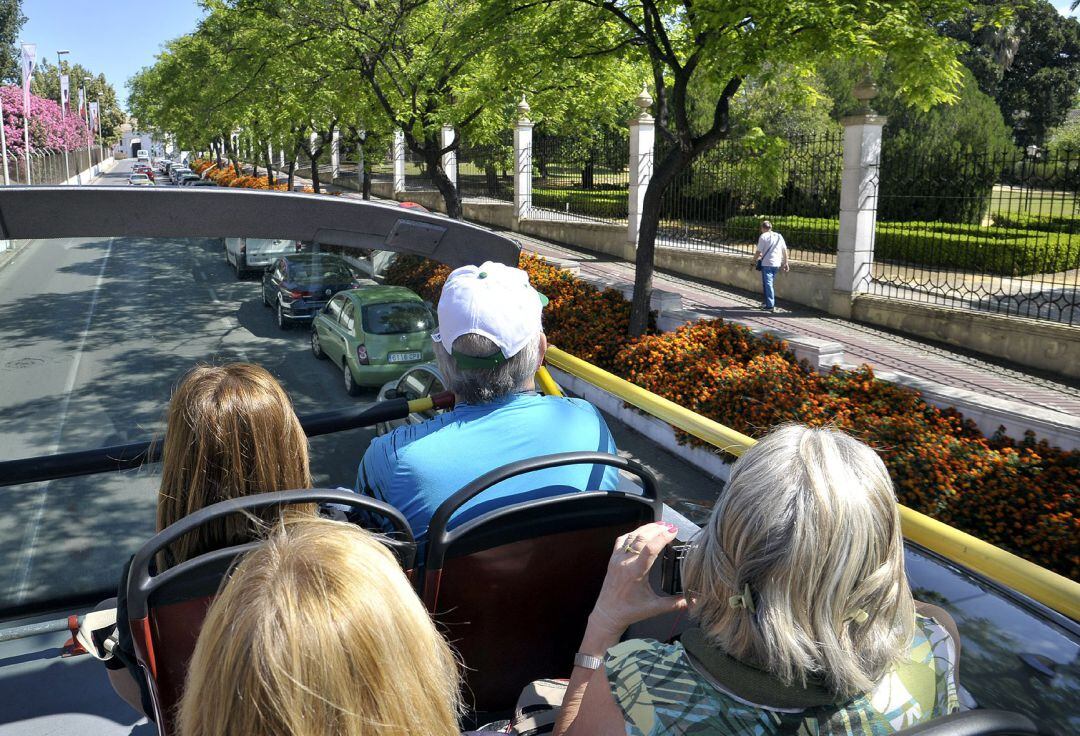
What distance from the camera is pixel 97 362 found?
8.46 ft

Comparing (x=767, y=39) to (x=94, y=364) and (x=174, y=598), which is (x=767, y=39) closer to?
(x=94, y=364)

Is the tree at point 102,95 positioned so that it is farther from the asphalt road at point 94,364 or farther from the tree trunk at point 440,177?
the asphalt road at point 94,364

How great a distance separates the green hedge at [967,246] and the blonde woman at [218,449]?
558 inches

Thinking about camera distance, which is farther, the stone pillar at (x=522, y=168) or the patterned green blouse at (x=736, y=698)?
the stone pillar at (x=522, y=168)

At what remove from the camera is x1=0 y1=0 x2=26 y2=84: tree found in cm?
5628

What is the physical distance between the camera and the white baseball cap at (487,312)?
8.38 ft

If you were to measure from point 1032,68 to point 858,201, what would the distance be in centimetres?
4208

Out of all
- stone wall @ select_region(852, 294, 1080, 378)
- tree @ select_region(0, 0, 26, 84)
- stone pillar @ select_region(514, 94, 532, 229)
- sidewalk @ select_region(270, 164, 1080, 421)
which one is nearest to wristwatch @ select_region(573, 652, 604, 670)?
sidewalk @ select_region(270, 164, 1080, 421)

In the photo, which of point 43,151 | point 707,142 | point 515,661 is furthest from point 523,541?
point 43,151

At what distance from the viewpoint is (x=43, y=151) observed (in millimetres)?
37656

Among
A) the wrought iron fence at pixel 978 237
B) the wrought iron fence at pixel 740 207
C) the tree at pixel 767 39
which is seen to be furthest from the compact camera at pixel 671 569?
the wrought iron fence at pixel 740 207

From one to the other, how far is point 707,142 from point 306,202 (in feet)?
28.3

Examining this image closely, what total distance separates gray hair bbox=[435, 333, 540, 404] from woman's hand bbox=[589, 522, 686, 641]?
0.79 metres

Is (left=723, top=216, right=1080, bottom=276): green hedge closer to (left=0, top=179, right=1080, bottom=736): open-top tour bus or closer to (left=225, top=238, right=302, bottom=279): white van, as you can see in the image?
(left=0, top=179, right=1080, bottom=736): open-top tour bus
